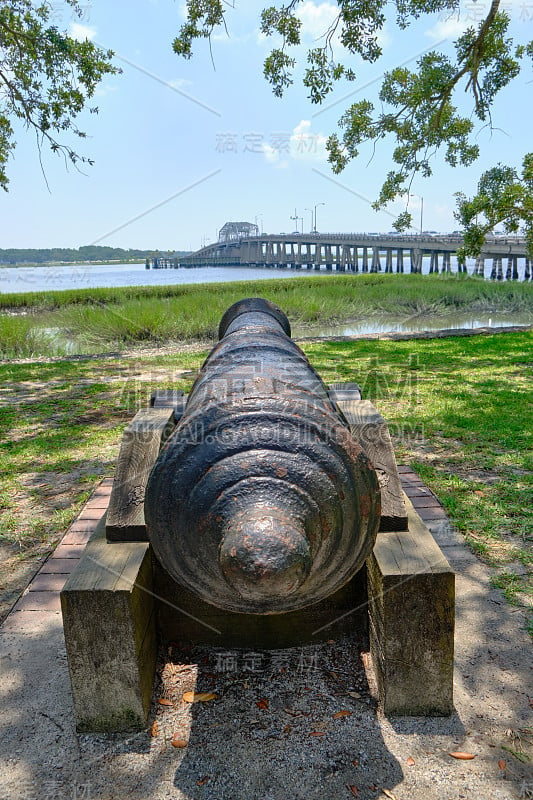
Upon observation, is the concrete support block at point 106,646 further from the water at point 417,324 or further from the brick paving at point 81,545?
the water at point 417,324

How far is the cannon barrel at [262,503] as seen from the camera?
3.93ft

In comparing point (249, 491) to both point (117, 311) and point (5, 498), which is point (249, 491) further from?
point (117, 311)

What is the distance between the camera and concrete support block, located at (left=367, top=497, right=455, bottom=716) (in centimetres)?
182

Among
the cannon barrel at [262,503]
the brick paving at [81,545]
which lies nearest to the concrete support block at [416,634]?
the cannon barrel at [262,503]

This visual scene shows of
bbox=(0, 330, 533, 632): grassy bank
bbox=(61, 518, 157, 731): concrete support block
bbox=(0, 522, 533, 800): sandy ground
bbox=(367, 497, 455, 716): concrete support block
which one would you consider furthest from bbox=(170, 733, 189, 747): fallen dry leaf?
bbox=(0, 330, 533, 632): grassy bank

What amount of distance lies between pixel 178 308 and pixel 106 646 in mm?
12311

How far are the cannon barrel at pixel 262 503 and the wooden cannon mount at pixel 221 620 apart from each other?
1.49 ft

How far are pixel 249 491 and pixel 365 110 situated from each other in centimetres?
1002

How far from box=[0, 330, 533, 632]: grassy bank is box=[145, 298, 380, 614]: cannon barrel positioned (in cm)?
154

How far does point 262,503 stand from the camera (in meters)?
1.24

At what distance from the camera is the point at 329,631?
2182 millimetres

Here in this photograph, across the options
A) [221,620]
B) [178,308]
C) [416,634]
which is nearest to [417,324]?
[178,308]

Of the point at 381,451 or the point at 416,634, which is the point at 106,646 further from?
the point at 381,451

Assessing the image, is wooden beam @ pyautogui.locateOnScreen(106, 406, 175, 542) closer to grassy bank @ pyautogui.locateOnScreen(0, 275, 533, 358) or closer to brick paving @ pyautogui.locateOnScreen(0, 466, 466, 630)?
brick paving @ pyautogui.locateOnScreen(0, 466, 466, 630)
